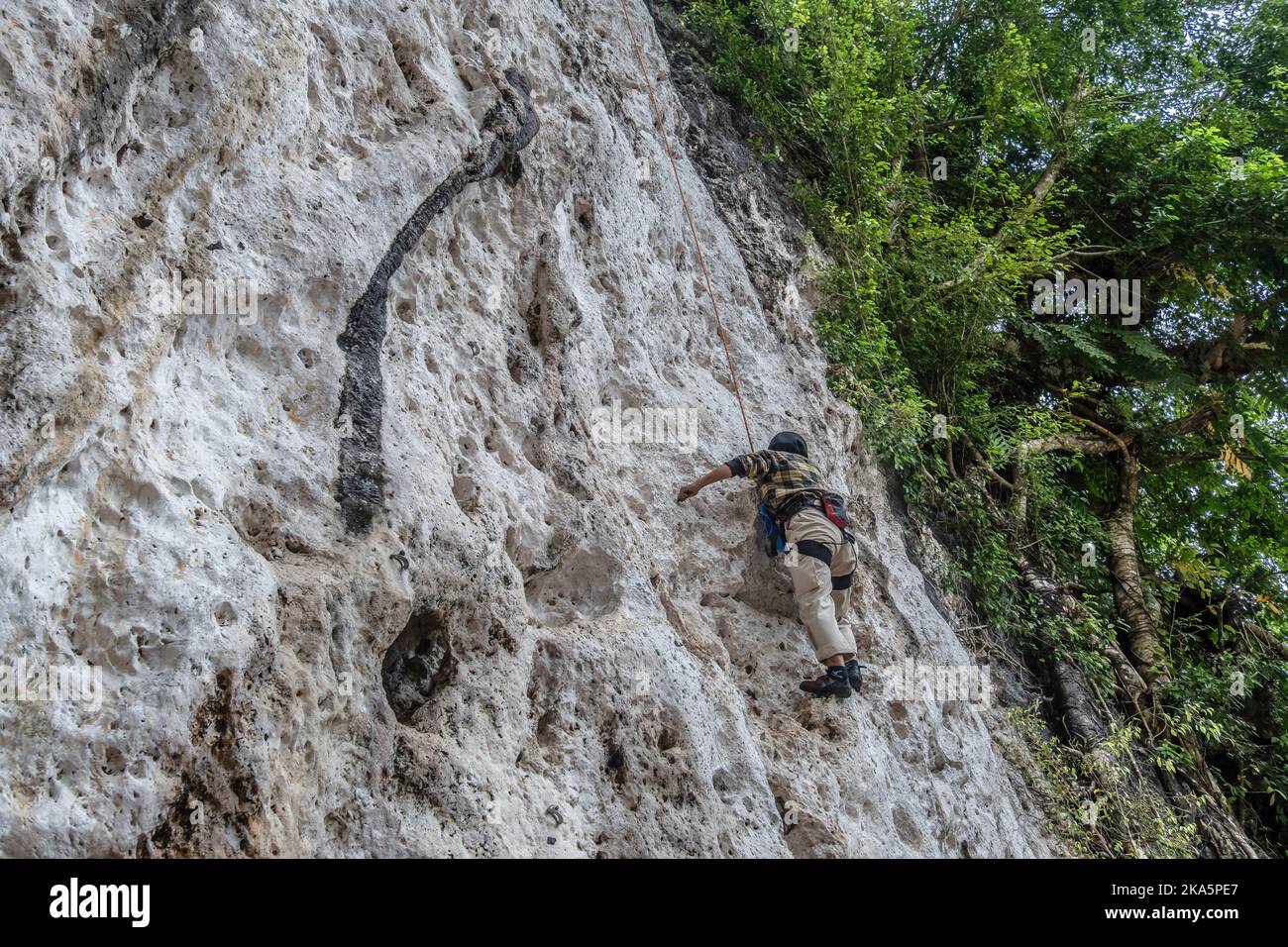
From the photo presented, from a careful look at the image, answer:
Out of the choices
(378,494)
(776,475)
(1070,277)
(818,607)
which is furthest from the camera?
(1070,277)

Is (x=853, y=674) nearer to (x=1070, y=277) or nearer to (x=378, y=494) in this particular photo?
(x=378, y=494)

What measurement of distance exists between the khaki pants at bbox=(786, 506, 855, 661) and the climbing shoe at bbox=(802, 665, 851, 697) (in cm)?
12

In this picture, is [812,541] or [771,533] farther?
Result: [771,533]

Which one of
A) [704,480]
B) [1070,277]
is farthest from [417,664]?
[1070,277]

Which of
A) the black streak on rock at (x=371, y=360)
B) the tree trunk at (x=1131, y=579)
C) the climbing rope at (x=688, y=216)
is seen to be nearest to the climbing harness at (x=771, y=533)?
the climbing rope at (x=688, y=216)

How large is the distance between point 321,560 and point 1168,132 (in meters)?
11.2

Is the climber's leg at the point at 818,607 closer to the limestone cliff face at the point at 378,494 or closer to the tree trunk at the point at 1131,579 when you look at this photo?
the limestone cliff face at the point at 378,494

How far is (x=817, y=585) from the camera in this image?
216 inches

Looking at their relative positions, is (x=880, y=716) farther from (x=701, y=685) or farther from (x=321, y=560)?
(x=321, y=560)

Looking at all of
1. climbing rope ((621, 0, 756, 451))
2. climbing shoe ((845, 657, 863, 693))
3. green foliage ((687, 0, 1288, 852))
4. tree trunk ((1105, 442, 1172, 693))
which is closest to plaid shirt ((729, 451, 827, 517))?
climbing rope ((621, 0, 756, 451))

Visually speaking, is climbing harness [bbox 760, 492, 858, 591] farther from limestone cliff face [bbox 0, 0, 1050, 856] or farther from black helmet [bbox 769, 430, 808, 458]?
black helmet [bbox 769, 430, 808, 458]

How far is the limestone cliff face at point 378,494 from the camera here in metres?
3.07

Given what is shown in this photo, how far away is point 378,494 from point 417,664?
2.20 ft

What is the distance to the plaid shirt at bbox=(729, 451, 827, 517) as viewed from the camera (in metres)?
5.65
